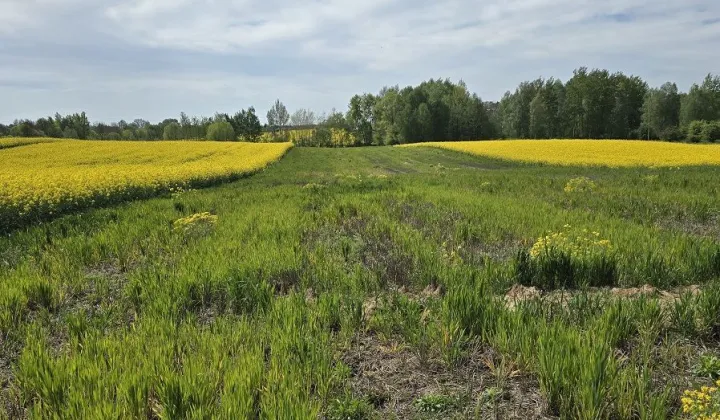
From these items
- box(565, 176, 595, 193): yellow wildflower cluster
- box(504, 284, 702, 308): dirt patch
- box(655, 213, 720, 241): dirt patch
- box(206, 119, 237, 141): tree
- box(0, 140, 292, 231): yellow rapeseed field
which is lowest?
box(655, 213, 720, 241): dirt patch

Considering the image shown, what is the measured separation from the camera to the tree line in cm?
7519

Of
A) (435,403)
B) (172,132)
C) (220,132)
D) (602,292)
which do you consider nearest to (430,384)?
(435,403)

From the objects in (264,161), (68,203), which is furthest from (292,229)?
(264,161)

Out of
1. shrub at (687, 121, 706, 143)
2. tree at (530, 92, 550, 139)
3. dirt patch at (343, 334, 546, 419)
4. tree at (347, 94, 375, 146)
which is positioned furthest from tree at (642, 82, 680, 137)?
dirt patch at (343, 334, 546, 419)

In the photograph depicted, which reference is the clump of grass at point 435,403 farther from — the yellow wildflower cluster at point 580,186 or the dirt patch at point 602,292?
the yellow wildflower cluster at point 580,186

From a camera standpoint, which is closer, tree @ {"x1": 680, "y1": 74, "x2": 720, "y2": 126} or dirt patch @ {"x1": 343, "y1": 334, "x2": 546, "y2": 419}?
dirt patch @ {"x1": 343, "y1": 334, "x2": 546, "y2": 419}

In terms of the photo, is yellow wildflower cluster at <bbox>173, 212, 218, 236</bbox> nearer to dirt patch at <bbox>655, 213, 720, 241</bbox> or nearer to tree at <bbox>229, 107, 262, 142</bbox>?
dirt patch at <bbox>655, 213, 720, 241</bbox>

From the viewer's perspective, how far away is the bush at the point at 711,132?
58.8m

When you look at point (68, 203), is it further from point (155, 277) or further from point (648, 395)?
point (648, 395)

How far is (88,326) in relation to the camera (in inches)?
172

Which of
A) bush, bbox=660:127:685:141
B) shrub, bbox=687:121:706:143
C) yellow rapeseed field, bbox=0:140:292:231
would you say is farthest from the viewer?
bush, bbox=660:127:685:141

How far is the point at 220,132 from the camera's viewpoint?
9669 cm

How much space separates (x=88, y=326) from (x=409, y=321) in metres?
3.15

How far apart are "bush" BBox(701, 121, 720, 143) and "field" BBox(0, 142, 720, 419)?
6572 centimetres
